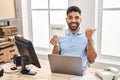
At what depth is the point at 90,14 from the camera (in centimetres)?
273

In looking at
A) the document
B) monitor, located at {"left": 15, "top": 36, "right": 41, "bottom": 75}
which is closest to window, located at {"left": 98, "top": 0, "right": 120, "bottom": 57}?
the document

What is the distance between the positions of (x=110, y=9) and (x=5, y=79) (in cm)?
189

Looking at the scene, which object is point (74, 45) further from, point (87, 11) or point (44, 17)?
point (44, 17)

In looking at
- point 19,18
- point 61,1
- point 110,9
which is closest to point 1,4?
point 19,18

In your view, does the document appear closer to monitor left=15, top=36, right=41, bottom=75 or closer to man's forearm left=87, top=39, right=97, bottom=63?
man's forearm left=87, top=39, right=97, bottom=63

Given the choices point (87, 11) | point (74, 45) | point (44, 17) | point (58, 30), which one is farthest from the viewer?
point (44, 17)

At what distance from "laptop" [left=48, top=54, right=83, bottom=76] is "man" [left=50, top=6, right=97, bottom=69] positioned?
0.35 metres

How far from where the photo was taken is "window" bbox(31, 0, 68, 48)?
10.5ft

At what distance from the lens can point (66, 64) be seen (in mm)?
1672

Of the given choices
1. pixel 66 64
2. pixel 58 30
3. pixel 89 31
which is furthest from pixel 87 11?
pixel 66 64

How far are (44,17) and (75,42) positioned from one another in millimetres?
1390

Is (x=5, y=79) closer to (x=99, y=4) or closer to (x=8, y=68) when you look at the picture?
(x=8, y=68)

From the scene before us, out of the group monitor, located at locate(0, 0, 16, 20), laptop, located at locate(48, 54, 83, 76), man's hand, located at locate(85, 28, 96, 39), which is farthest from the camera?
monitor, located at locate(0, 0, 16, 20)

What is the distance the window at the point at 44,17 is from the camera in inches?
126
